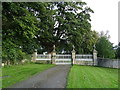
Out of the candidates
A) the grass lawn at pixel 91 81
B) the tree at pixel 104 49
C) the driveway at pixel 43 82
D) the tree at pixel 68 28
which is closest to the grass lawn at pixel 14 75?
the driveway at pixel 43 82

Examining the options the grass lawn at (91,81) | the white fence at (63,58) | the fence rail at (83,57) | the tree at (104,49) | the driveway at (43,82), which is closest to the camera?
the driveway at (43,82)

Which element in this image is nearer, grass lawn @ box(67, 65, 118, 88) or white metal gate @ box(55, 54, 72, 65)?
grass lawn @ box(67, 65, 118, 88)

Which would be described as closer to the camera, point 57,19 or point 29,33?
point 29,33

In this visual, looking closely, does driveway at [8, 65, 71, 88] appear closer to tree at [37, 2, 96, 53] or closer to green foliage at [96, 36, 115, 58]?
tree at [37, 2, 96, 53]

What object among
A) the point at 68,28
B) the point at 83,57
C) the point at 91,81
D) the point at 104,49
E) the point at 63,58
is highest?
the point at 68,28

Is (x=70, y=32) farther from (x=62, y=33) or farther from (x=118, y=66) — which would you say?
(x=118, y=66)

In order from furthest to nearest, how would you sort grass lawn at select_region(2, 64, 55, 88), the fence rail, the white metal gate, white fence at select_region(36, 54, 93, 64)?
1. the white metal gate
2. white fence at select_region(36, 54, 93, 64)
3. the fence rail
4. grass lawn at select_region(2, 64, 55, 88)

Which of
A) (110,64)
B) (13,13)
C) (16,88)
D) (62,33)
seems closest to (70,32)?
(62,33)

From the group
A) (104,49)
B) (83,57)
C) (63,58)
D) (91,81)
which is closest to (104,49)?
(104,49)

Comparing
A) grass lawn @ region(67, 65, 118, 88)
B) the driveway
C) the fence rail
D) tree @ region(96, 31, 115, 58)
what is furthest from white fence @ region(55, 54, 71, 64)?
the driveway

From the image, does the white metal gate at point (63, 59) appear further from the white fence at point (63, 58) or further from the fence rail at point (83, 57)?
the fence rail at point (83, 57)

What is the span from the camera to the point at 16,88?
775 cm

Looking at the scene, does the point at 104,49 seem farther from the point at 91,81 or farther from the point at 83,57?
the point at 91,81

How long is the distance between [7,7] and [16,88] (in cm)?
413
